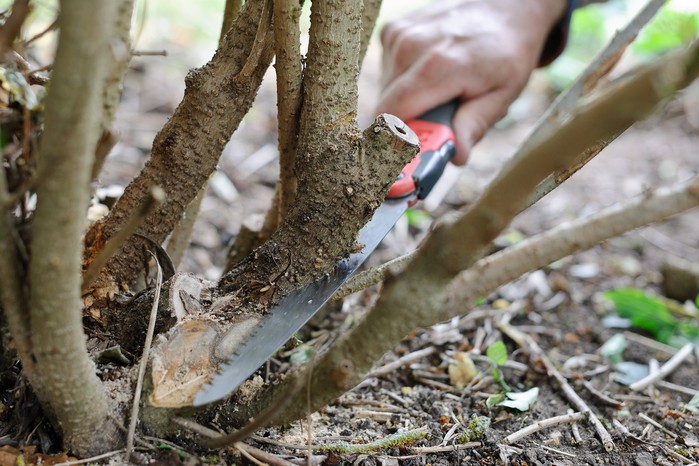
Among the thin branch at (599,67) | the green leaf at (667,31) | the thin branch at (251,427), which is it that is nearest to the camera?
the thin branch at (251,427)

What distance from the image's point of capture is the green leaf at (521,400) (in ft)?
5.95

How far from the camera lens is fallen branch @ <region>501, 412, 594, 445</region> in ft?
5.43

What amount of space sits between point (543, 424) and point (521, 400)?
11cm

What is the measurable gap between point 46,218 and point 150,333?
1.55 ft

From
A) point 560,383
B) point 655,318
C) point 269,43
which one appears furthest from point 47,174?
point 655,318

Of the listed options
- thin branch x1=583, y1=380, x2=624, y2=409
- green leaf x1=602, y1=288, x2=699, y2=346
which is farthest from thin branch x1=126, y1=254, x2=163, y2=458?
green leaf x1=602, y1=288, x2=699, y2=346

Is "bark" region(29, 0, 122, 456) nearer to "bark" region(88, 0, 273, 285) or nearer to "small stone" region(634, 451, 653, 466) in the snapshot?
"bark" region(88, 0, 273, 285)

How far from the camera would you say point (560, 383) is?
81.4 inches

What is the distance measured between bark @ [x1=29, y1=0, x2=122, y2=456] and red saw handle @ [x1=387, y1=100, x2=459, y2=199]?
35.0 inches

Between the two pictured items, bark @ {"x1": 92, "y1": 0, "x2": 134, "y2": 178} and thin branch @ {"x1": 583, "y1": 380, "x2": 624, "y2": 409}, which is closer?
bark @ {"x1": 92, "y1": 0, "x2": 134, "y2": 178}

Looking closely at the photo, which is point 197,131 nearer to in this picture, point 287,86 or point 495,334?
point 287,86

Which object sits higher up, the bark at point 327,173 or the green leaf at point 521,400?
the bark at point 327,173

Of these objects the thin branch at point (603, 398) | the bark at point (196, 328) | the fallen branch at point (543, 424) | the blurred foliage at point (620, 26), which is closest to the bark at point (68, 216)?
the bark at point (196, 328)

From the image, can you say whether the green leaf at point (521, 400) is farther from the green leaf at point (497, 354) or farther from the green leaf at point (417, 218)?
the green leaf at point (417, 218)
